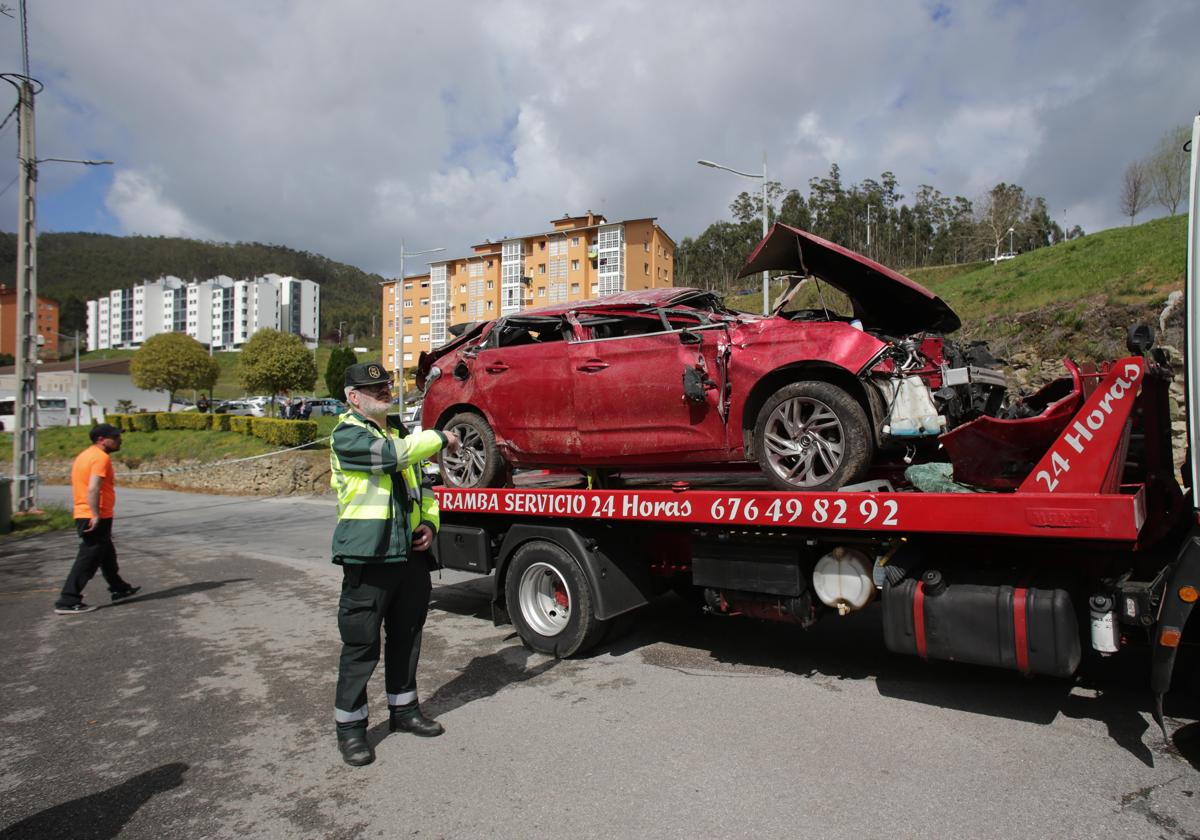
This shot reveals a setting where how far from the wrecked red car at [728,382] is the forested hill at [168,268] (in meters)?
141

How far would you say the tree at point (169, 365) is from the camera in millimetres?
44875

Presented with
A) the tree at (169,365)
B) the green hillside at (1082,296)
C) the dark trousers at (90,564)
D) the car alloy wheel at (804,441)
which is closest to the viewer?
the car alloy wheel at (804,441)

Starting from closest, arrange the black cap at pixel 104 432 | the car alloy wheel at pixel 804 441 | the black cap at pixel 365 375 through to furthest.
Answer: the black cap at pixel 365 375
the car alloy wheel at pixel 804 441
the black cap at pixel 104 432

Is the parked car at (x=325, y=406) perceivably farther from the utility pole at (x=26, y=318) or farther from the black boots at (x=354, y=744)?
the black boots at (x=354, y=744)

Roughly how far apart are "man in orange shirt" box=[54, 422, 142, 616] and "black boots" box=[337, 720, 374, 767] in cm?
463

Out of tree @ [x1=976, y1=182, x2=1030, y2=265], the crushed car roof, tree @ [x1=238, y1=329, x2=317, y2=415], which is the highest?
tree @ [x1=976, y1=182, x2=1030, y2=265]

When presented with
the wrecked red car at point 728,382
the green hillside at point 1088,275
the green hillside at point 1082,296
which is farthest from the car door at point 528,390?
the green hillside at point 1088,275

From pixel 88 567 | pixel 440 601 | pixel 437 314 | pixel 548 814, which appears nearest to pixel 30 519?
pixel 88 567

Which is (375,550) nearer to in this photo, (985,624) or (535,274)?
(985,624)

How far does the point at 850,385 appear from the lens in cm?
475

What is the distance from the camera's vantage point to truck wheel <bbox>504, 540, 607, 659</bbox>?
539cm

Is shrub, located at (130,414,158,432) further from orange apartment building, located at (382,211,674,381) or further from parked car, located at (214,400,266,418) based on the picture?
orange apartment building, located at (382,211,674,381)

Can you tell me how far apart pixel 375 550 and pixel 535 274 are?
70.8m

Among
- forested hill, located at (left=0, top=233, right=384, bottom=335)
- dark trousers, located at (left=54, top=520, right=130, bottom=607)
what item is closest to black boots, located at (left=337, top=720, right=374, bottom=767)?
dark trousers, located at (left=54, top=520, right=130, bottom=607)
